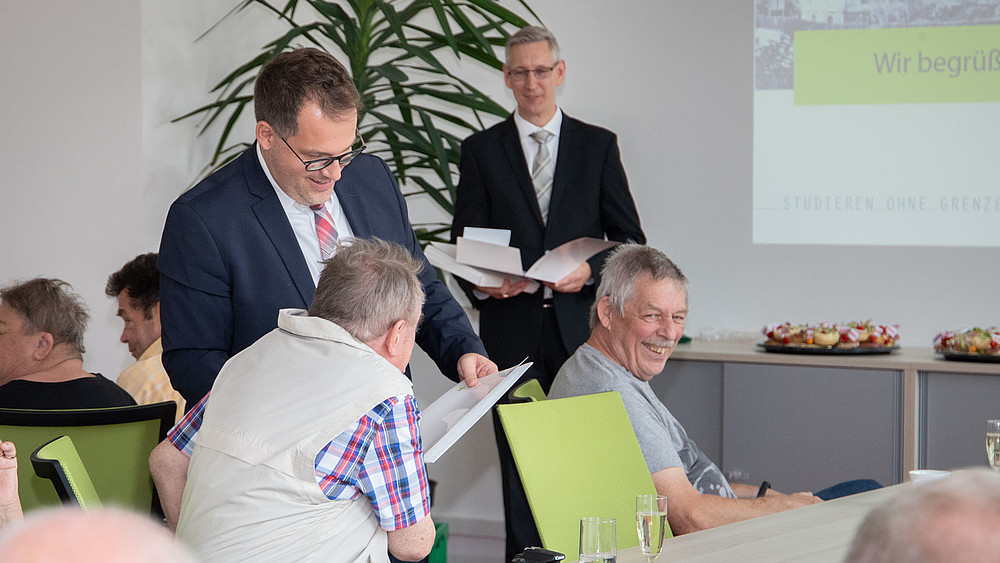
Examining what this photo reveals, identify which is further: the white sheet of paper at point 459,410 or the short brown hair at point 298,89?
the short brown hair at point 298,89

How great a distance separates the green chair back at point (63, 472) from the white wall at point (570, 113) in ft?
8.45

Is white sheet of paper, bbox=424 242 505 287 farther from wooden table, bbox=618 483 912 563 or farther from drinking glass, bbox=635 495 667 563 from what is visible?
drinking glass, bbox=635 495 667 563

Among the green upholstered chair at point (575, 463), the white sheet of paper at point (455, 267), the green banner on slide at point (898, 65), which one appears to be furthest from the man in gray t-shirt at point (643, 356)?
the green banner on slide at point (898, 65)

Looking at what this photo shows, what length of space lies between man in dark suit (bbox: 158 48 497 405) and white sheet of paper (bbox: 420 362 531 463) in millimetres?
74

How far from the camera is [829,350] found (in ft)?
13.1

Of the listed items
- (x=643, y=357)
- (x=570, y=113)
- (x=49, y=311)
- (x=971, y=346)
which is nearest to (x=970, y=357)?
(x=971, y=346)

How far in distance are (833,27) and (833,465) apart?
1846mm

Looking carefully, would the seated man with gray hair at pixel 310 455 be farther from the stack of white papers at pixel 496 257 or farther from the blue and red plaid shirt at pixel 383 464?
the stack of white papers at pixel 496 257

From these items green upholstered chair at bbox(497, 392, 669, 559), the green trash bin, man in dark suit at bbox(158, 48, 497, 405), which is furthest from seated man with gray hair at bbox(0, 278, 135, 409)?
the green trash bin

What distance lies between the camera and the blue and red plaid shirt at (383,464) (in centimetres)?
157

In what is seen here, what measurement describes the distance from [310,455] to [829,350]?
2881 mm

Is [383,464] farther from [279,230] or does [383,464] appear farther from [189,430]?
→ [279,230]

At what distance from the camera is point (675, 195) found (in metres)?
4.65

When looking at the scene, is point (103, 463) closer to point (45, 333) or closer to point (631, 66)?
point (45, 333)
